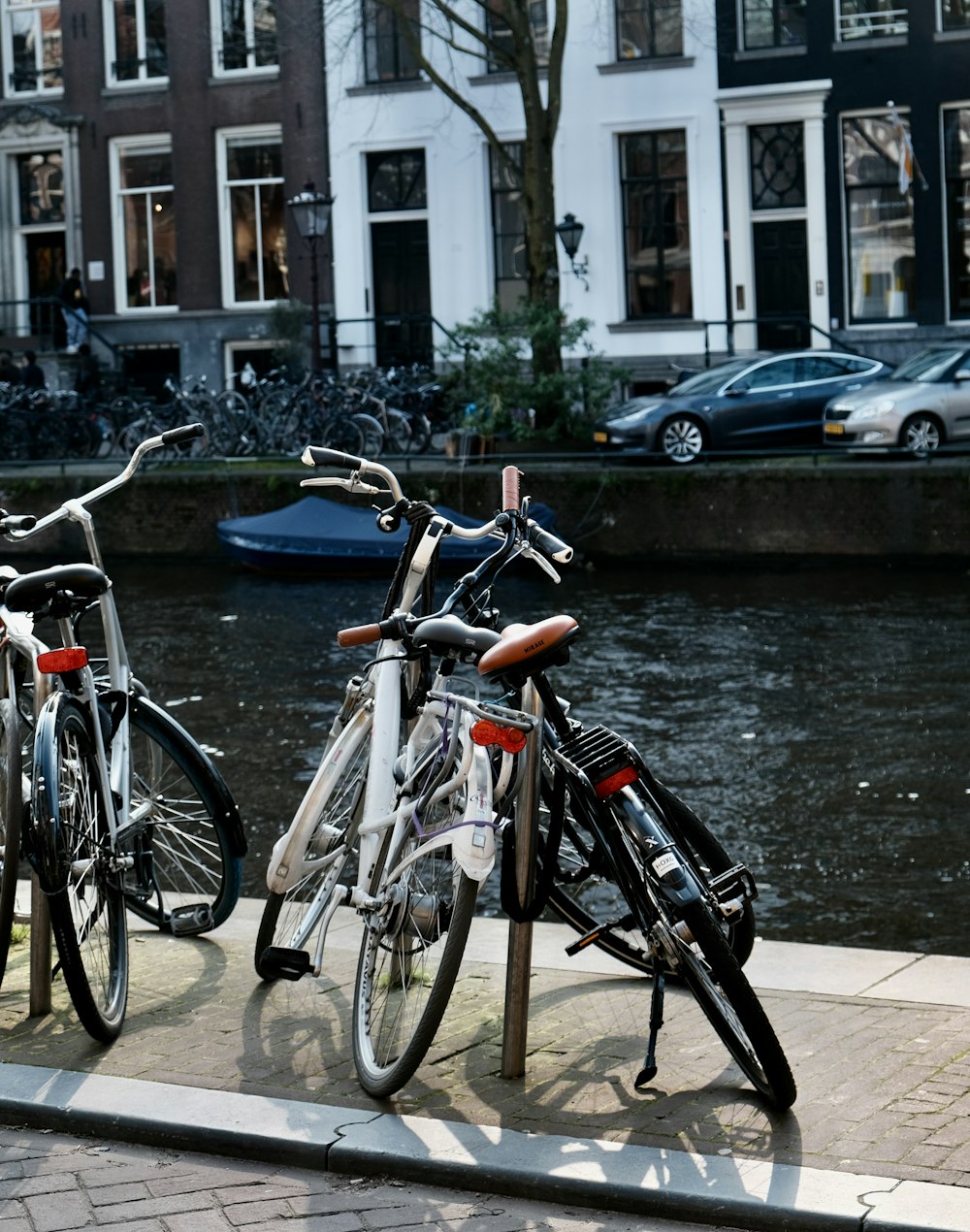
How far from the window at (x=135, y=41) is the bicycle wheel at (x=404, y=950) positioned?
28451mm

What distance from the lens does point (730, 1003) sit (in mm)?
3719

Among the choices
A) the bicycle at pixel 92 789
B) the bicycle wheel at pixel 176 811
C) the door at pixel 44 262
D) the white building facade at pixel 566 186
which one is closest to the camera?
the bicycle at pixel 92 789

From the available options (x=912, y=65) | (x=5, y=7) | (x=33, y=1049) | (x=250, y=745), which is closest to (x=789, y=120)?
(x=912, y=65)

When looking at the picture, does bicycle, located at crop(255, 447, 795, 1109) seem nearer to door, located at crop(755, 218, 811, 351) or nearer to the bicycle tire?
the bicycle tire

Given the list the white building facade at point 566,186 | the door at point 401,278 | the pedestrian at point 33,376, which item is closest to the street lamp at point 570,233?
the white building facade at point 566,186

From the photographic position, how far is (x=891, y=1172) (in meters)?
3.40

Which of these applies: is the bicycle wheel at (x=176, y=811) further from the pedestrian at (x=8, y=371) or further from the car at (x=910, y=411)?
the pedestrian at (x=8, y=371)

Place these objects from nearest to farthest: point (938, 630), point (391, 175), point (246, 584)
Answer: point (938, 630) < point (246, 584) < point (391, 175)

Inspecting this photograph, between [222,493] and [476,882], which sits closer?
[476,882]

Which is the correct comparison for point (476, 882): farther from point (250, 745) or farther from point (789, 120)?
point (789, 120)

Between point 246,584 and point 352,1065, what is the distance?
14.8 metres

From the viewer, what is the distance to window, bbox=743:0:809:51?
88.2 ft

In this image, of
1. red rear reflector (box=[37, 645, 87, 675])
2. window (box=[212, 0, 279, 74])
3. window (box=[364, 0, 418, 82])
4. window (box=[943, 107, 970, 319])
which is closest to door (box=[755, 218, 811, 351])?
window (box=[943, 107, 970, 319])

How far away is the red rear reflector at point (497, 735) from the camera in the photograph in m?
3.95
